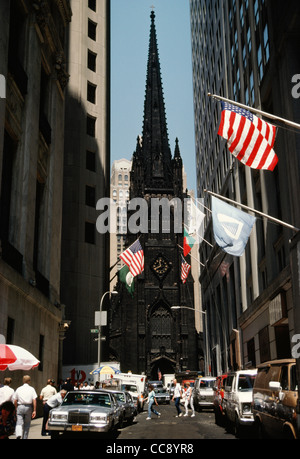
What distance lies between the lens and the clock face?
10081cm

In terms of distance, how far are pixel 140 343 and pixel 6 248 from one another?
247 feet

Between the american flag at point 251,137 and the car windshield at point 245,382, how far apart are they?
7.03m

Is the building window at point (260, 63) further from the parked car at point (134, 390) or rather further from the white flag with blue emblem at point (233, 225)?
the parked car at point (134, 390)

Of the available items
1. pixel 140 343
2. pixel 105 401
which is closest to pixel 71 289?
pixel 105 401

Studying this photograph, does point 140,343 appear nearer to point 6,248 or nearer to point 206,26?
point 206,26

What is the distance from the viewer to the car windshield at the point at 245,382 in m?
17.3

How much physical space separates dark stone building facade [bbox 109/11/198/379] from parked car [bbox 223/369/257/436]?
76421 millimetres

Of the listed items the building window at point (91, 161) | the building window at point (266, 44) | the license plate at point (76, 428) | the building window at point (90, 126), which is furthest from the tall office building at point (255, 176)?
the license plate at point (76, 428)

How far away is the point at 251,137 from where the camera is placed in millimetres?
15508

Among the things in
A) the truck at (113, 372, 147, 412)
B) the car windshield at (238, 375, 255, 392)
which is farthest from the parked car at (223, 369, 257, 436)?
the truck at (113, 372, 147, 412)

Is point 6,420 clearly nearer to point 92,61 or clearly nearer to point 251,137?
point 251,137

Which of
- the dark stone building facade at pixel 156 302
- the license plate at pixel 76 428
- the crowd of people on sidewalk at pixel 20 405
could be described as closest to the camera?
the crowd of people on sidewalk at pixel 20 405

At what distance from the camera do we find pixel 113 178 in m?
178

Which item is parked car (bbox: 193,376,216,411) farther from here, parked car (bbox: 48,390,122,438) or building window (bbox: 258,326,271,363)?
parked car (bbox: 48,390,122,438)
